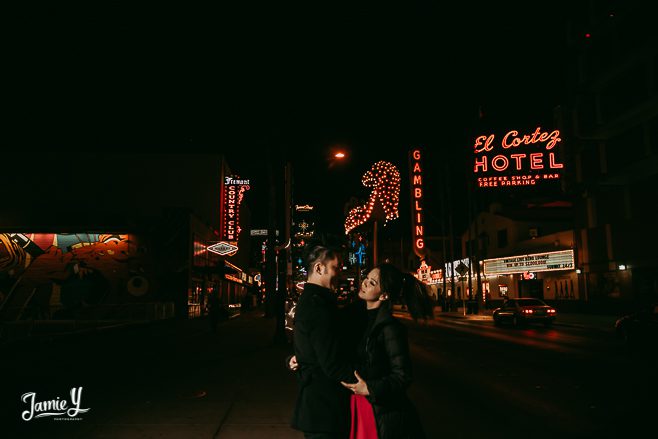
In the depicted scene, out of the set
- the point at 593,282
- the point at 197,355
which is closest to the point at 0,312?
the point at 197,355

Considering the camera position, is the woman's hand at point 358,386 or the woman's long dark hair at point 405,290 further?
the woman's long dark hair at point 405,290

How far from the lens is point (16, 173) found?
1705 inches

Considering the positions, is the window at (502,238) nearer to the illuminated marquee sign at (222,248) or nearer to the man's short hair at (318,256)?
the illuminated marquee sign at (222,248)

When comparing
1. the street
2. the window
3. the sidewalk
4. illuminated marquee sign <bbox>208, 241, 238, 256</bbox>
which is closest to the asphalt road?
the street

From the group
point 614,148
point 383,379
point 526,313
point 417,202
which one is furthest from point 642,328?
point 417,202

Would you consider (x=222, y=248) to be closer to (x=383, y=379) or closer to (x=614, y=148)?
(x=614, y=148)

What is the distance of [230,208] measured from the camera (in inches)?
1769

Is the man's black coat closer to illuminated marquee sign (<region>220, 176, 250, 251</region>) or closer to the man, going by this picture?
the man

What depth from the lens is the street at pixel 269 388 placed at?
6.50 meters

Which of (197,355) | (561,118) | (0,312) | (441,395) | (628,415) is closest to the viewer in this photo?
(628,415)

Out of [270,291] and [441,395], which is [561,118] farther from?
[441,395]

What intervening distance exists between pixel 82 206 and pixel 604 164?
38850 mm

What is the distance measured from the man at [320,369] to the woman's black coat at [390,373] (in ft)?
0.68

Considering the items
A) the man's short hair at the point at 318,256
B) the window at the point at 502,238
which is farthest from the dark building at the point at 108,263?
the window at the point at 502,238
